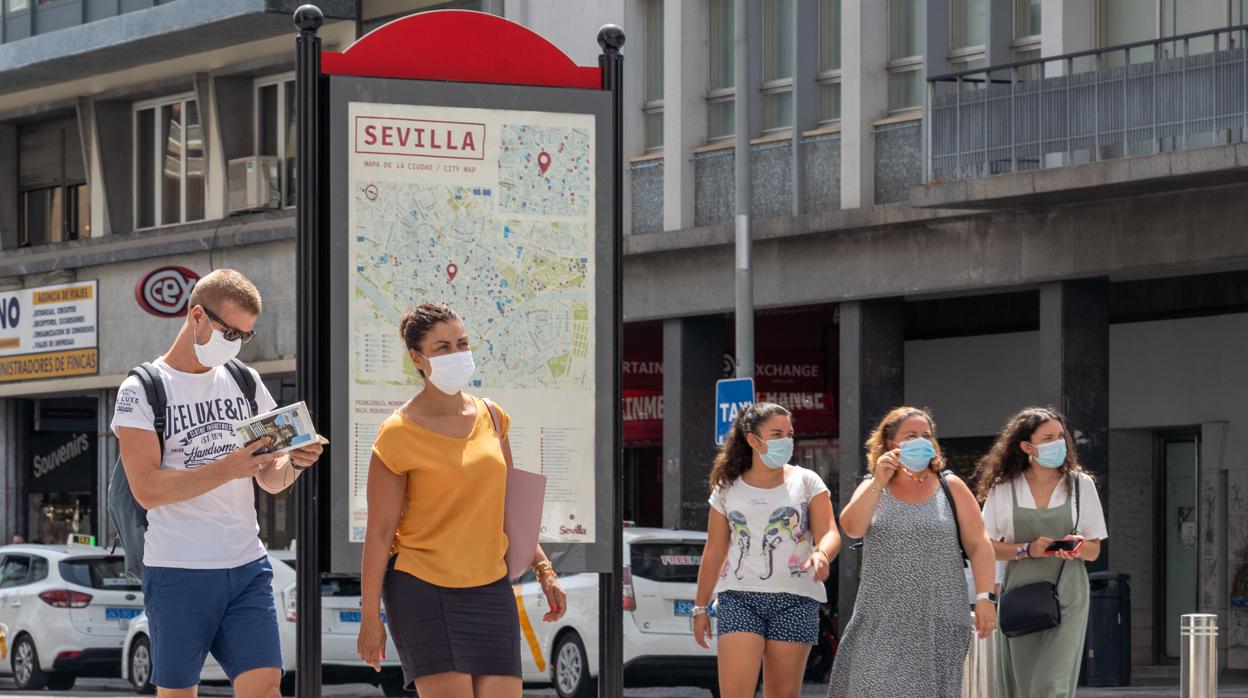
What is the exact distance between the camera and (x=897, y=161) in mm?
26484

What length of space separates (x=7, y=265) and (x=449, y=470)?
32.9m

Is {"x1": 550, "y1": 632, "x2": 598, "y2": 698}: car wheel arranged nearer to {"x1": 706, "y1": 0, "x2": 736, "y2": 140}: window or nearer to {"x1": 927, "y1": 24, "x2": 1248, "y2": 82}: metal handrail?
{"x1": 927, "y1": 24, "x2": 1248, "y2": 82}: metal handrail

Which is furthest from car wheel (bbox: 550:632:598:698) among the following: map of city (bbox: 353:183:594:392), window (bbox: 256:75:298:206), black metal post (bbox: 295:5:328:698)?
window (bbox: 256:75:298:206)

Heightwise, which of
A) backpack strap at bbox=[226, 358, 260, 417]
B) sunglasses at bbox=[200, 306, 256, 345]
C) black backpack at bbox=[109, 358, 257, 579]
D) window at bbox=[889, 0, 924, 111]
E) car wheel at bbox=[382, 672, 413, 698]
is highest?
window at bbox=[889, 0, 924, 111]

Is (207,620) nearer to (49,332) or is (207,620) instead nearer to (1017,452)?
(1017,452)

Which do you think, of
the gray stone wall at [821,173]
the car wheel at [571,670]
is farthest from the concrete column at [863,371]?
the car wheel at [571,670]

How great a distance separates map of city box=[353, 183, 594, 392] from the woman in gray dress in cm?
139

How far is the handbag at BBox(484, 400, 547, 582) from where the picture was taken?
8.19 meters

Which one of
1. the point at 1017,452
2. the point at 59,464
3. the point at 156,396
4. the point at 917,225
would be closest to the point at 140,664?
the point at 917,225

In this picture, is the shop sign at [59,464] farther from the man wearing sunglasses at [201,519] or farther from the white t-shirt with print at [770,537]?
the man wearing sunglasses at [201,519]

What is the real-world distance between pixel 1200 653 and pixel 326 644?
11253mm

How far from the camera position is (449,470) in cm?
797

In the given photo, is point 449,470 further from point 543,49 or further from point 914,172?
point 914,172

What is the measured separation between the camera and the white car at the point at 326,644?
21484mm
